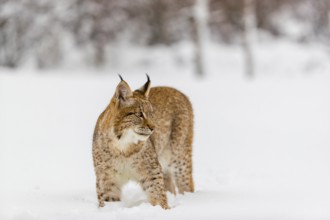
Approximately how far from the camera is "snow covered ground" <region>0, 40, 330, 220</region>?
5.51 metres

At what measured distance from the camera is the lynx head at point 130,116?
5.03 metres

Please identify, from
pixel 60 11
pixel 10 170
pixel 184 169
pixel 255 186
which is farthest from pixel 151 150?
pixel 60 11

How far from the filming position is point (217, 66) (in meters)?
29.3

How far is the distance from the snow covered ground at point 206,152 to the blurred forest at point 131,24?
4.27m

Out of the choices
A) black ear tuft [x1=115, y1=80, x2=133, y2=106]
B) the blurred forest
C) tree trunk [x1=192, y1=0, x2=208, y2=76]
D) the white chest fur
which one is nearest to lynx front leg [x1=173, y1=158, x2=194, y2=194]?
the white chest fur

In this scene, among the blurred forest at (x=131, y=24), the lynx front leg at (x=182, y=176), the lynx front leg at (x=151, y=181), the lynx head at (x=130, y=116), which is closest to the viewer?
the lynx head at (x=130, y=116)

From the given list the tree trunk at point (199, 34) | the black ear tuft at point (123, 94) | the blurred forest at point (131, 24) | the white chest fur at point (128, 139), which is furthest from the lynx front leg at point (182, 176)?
the tree trunk at point (199, 34)

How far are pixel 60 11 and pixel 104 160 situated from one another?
2132cm

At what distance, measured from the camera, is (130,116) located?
5.04 metres

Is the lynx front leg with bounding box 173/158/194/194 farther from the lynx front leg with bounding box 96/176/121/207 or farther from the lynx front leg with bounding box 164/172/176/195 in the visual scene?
the lynx front leg with bounding box 96/176/121/207

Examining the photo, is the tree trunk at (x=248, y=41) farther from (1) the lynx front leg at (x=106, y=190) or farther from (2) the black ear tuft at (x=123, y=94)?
(2) the black ear tuft at (x=123, y=94)

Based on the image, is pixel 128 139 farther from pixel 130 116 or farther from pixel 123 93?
pixel 123 93

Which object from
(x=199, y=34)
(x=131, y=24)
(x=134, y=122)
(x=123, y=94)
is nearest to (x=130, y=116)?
(x=134, y=122)

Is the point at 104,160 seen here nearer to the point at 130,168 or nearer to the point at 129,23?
the point at 130,168
